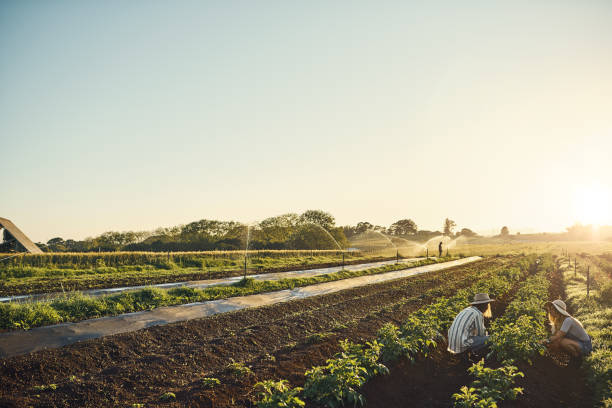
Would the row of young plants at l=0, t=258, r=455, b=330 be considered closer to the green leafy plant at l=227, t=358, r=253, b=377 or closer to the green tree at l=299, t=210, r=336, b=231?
the green leafy plant at l=227, t=358, r=253, b=377

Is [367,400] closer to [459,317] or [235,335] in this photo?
[459,317]

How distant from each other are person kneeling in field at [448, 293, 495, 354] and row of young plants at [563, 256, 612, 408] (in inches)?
75.6

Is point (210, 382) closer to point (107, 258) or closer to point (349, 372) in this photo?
point (349, 372)

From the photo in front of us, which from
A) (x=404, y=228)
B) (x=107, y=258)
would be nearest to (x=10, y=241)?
(x=107, y=258)

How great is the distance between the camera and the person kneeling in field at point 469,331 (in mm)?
7191

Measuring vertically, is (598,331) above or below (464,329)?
below

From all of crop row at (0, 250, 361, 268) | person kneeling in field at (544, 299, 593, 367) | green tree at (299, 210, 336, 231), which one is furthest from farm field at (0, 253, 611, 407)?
green tree at (299, 210, 336, 231)

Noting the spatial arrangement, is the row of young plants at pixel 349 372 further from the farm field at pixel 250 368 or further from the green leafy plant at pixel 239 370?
the green leafy plant at pixel 239 370

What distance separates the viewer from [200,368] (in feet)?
22.9

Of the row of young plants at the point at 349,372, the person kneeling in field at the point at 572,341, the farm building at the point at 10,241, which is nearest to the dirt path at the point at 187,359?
the row of young plants at the point at 349,372

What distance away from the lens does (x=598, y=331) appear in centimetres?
949

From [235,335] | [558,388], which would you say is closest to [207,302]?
[235,335]

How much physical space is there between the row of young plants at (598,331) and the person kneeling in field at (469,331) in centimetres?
192

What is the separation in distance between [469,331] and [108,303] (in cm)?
1089
